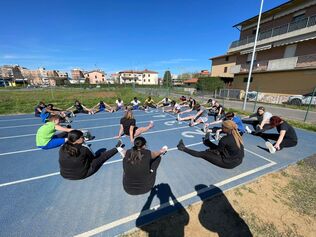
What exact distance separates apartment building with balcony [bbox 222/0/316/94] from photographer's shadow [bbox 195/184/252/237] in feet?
65.6

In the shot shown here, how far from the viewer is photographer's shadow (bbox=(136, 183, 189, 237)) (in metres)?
2.32

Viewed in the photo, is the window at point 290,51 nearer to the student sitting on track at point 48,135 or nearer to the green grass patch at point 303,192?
the green grass patch at point 303,192

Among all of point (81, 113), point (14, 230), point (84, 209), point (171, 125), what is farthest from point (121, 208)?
point (81, 113)

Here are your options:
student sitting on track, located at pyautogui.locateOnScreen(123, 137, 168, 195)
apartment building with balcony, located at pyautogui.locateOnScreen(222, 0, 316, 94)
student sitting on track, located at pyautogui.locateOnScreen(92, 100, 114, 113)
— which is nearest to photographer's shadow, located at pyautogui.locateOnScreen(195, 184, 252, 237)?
student sitting on track, located at pyautogui.locateOnScreen(123, 137, 168, 195)

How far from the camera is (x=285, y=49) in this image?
65.2 ft

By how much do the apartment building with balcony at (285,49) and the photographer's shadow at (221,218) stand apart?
2001 cm

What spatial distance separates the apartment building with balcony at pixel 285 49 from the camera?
56.6 ft

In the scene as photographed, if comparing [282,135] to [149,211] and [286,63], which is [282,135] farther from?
[286,63]

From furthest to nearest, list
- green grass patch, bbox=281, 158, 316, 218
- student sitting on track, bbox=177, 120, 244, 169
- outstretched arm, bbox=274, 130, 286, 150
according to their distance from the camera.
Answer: outstretched arm, bbox=274, 130, 286, 150, student sitting on track, bbox=177, 120, 244, 169, green grass patch, bbox=281, 158, 316, 218

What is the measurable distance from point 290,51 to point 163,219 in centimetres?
2643

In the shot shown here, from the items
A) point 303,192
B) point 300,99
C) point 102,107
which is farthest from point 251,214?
point 300,99

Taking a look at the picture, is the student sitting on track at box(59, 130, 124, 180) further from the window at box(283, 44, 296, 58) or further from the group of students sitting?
the window at box(283, 44, 296, 58)

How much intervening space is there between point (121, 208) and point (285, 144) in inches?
234

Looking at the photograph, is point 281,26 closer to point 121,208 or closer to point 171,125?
point 171,125
